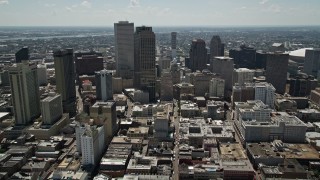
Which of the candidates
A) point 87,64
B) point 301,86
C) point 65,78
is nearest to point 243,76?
point 301,86

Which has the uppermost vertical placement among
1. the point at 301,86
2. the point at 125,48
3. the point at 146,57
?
the point at 125,48

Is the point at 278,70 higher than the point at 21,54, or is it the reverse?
the point at 21,54

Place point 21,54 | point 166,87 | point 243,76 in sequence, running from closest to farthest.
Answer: point 166,87
point 243,76
point 21,54

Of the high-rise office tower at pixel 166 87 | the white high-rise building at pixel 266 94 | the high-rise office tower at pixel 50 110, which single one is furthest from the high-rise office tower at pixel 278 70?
the high-rise office tower at pixel 50 110

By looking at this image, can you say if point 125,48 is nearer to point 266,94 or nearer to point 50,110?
point 50,110

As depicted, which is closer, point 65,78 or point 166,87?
point 65,78

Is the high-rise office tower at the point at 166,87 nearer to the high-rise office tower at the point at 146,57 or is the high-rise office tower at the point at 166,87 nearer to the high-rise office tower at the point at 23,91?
the high-rise office tower at the point at 146,57
